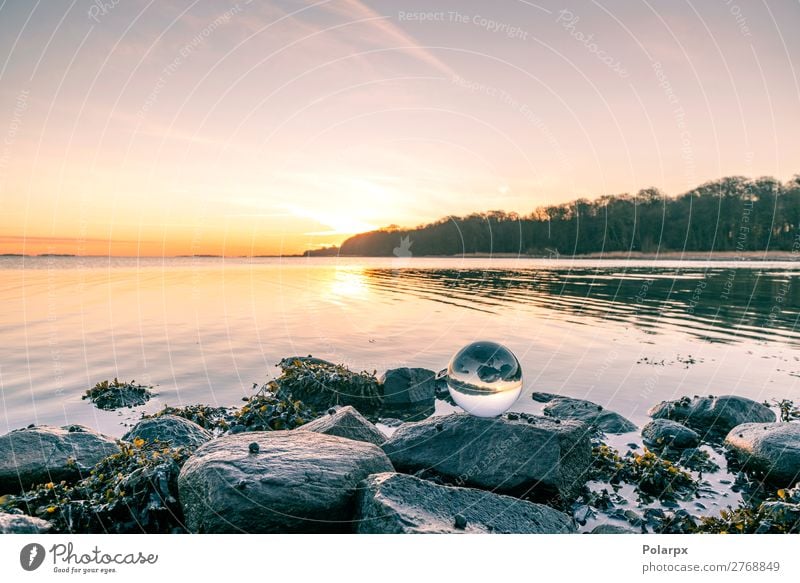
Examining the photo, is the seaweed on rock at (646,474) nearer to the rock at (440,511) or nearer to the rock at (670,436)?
the rock at (670,436)

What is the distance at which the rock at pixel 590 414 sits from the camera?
1193cm

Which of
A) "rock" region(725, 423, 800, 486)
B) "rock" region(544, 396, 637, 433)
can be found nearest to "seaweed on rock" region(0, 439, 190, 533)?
"rock" region(544, 396, 637, 433)

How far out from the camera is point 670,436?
1102 cm

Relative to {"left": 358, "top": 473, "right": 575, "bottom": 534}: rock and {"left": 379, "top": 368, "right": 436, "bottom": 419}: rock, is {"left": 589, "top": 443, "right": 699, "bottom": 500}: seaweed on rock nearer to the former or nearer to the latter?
{"left": 358, "top": 473, "right": 575, "bottom": 534}: rock

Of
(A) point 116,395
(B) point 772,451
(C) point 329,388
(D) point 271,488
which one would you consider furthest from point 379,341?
(D) point 271,488

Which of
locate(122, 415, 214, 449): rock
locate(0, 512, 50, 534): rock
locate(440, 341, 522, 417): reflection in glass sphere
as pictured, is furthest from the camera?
locate(122, 415, 214, 449): rock

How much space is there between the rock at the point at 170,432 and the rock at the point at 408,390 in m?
5.34

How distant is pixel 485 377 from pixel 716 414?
743 centimetres

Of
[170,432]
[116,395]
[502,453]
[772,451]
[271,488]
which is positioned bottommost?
[116,395]

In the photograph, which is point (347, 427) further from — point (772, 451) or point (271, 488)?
point (772, 451)

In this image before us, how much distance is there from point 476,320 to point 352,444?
22588 millimetres

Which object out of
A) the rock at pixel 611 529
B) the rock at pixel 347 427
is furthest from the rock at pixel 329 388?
the rock at pixel 611 529

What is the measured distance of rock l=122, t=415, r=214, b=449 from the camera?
9.91 metres

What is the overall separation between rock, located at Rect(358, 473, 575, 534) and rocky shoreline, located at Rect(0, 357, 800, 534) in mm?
17
